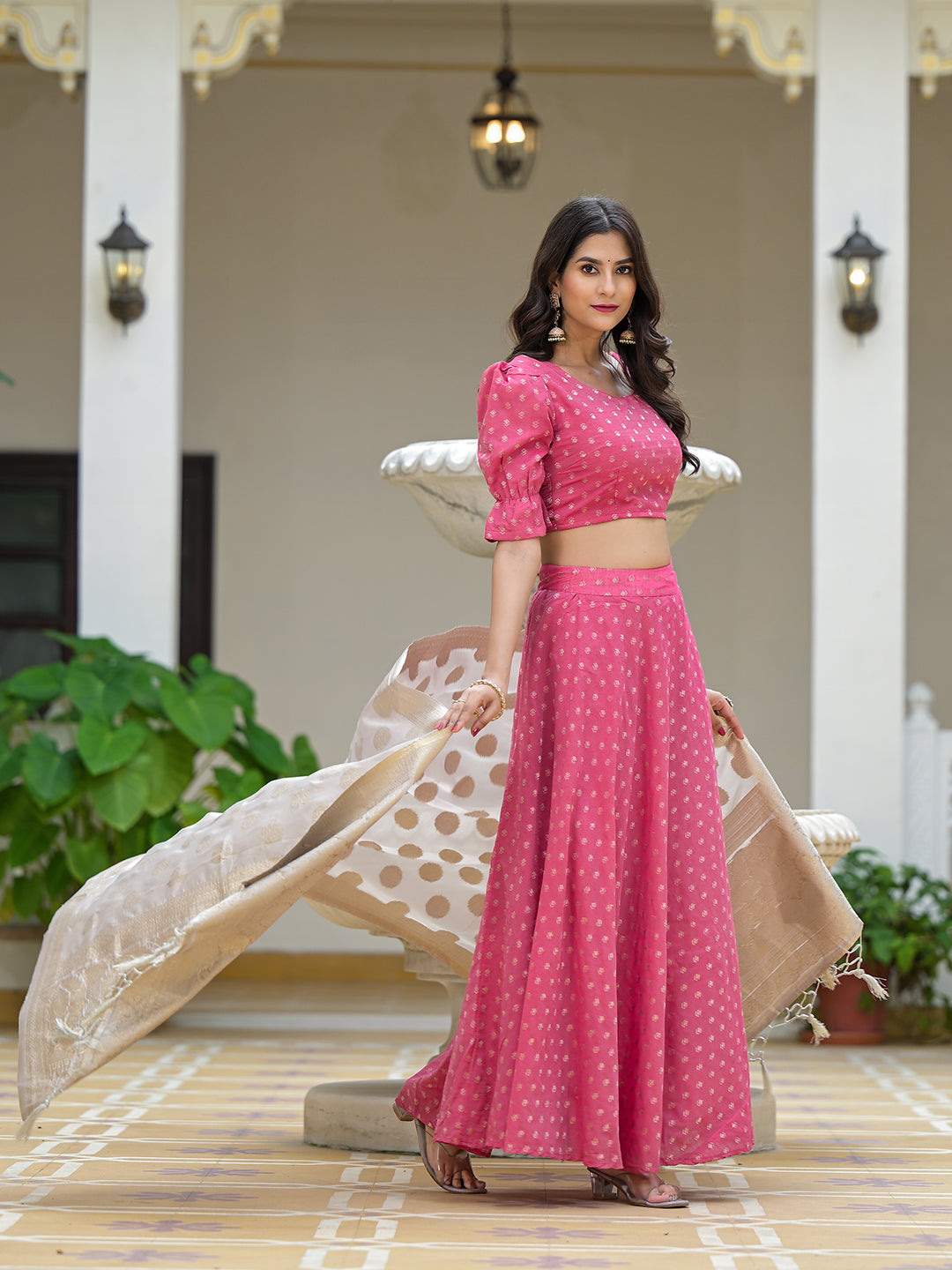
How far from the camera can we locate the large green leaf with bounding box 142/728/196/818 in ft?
19.4

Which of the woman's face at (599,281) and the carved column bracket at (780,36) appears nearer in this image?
the woman's face at (599,281)

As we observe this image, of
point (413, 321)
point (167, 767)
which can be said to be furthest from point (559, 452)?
point (413, 321)

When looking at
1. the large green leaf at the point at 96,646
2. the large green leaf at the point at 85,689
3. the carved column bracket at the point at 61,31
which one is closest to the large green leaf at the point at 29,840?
the large green leaf at the point at 85,689

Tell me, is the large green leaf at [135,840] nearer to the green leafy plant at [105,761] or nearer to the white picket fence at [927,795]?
the green leafy plant at [105,761]

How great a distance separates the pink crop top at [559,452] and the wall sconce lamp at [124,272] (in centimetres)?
356

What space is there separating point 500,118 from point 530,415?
175 inches

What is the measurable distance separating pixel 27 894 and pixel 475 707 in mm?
3705

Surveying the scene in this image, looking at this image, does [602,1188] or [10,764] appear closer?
[602,1188]

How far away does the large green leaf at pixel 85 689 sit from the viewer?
5.92m

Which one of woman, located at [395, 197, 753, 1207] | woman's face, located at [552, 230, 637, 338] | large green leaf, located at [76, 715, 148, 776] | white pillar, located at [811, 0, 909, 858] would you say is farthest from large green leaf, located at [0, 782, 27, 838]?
woman's face, located at [552, 230, 637, 338]

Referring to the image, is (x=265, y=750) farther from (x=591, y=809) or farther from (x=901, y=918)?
(x=591, y=809)

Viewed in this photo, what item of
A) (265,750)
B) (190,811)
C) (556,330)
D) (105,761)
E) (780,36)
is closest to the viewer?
(556,330)

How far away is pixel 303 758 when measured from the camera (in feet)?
21.3

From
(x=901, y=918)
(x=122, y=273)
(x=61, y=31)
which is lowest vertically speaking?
(x=901, y=918)
